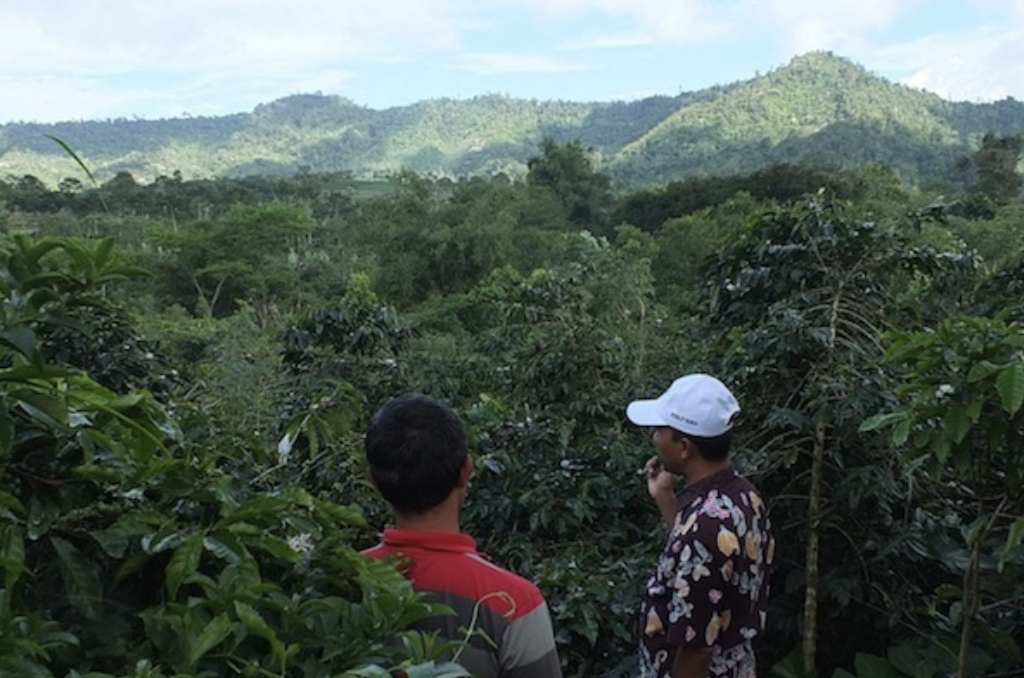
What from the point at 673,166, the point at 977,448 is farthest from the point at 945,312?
the point at 673,166

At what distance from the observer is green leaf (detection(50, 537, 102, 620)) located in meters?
1.00

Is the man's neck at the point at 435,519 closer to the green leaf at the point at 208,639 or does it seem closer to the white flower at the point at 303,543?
the white flower at the point at 303,543

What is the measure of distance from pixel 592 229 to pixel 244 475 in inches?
1539

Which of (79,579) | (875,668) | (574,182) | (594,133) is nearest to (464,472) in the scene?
(79,579)

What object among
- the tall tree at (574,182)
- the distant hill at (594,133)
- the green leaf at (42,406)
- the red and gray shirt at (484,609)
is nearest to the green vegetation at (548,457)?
the green leaf at (42,406)

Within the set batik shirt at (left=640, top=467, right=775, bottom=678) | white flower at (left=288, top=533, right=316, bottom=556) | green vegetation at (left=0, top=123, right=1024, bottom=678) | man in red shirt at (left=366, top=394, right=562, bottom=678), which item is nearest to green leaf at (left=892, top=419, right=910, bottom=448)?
green vegetation at (left=0, top=123, right=1024, bottom=678)

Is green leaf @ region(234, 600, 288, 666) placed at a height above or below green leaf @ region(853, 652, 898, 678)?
above

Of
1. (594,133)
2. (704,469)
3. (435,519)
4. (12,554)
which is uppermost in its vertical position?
(594,133)

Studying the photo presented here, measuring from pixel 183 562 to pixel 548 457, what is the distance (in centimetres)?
259

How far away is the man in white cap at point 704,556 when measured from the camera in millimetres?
2070

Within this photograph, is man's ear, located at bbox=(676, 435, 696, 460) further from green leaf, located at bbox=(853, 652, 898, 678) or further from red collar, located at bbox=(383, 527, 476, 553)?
green leaf, located at bbox=(853, 652, 898, 678)

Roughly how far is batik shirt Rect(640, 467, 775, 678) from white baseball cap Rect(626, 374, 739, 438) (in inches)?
4.5

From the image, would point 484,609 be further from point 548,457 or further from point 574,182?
point 574,182

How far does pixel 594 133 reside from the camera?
12094cm
